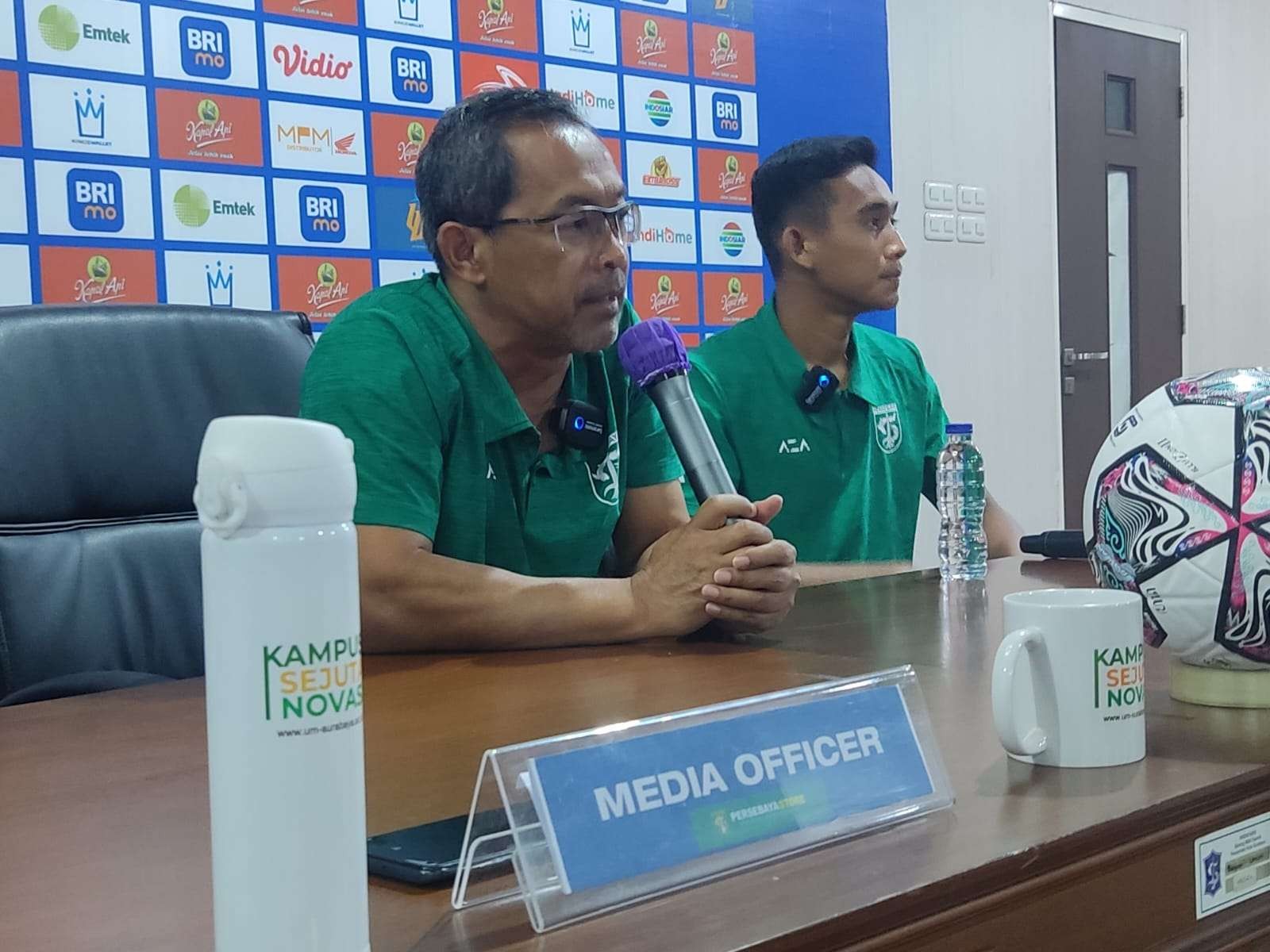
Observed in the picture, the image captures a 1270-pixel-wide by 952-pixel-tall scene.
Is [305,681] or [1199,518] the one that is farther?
[1199,518]

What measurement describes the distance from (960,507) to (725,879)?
138 centimetres

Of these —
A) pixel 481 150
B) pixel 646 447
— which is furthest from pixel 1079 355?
pixel 481 150

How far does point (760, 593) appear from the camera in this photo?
3.96 feet

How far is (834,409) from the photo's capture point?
80.2 inches

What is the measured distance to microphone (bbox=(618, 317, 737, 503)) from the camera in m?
A: 1.24

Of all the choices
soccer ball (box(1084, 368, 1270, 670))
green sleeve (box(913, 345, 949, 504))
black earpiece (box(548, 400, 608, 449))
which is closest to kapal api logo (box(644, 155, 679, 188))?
green sleeve (box(913, 345, 949, 504))

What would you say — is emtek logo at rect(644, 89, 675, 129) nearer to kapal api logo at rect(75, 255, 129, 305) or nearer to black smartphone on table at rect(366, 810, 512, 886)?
kapal api logo at rect(75, 255, 129, 305)

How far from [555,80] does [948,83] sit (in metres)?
1.44

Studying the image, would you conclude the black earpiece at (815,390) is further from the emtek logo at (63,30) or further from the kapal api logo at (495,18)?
the emtek logo at (63,30)

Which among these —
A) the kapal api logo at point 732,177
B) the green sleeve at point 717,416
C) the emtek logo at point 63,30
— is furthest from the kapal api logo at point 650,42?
the green sleeve at point 717,416

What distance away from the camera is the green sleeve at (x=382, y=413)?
4.25ft

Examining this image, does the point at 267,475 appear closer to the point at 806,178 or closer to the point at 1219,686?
the point at 1219,686

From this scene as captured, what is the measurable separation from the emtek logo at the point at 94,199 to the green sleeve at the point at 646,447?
1.18 m

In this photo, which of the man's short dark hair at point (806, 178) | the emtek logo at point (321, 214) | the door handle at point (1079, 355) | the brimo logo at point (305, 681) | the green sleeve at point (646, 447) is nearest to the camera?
the brimo logo at point (305, 681)
